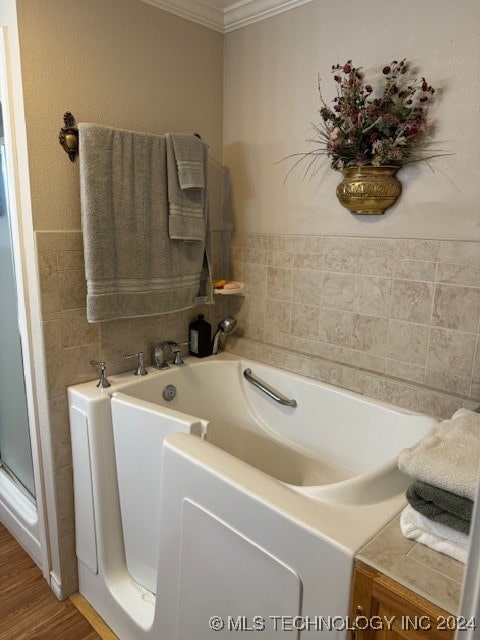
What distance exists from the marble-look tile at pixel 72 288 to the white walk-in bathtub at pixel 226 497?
32 centimetres

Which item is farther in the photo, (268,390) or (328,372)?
(268,390)

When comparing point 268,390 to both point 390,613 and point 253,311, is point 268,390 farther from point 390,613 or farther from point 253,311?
point 390,613

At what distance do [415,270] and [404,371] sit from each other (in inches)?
14.6

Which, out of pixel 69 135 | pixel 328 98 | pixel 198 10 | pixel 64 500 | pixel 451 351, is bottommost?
pixel 64 500

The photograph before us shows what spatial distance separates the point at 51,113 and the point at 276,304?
1.13 m

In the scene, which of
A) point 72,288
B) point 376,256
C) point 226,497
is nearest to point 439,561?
point 226,497

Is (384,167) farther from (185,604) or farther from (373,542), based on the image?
(185,604)

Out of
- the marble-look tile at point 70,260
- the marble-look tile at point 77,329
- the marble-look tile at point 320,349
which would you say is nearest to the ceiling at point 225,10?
the marble-look tile at point 70,260

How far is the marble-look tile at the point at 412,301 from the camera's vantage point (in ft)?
4.87

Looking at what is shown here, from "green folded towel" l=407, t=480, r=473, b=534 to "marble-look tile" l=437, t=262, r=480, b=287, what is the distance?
0.74 metres

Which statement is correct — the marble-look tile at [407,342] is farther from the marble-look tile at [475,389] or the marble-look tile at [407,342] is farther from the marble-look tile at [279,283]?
the marble-look tile at [279,283]

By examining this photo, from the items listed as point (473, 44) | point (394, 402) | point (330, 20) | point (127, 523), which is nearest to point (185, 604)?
point (127, 523)

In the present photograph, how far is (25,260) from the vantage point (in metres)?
1.50

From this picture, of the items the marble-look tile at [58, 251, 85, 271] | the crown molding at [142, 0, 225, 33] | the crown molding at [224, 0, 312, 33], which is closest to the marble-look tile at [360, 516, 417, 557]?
the marble-look tile at [58, 251, 85, 271]
